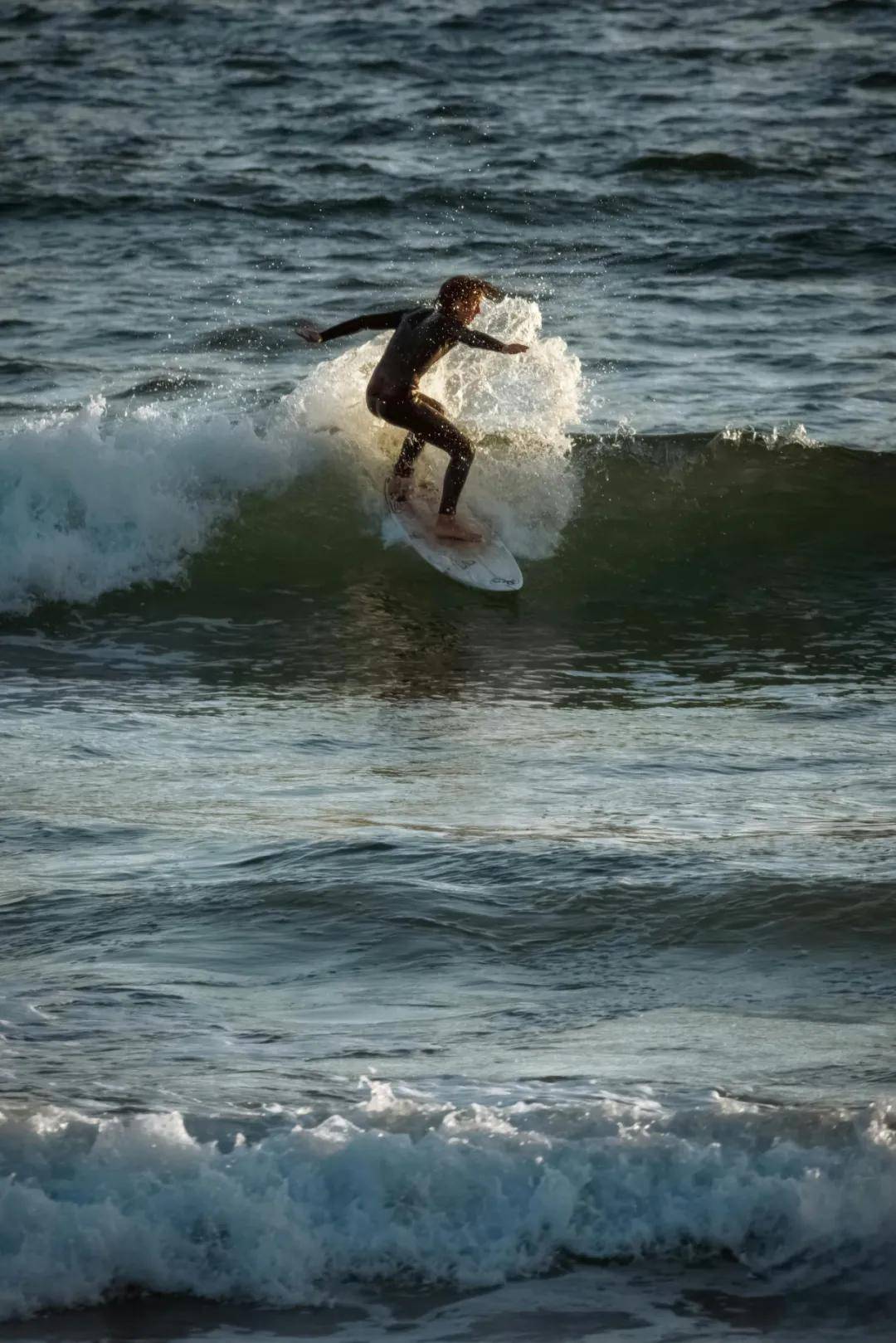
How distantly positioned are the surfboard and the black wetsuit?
42 cm

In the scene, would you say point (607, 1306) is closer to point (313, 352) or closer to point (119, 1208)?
point (119, 1208)

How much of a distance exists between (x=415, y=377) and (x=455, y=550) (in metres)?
1.25

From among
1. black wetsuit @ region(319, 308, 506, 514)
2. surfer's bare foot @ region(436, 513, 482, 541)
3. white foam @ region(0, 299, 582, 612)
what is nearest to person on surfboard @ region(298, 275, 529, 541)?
black wetsuit @ region(319, 308, 506, 514)

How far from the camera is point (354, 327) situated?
11.3 meters

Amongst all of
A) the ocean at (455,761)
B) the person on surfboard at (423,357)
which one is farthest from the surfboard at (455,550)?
the person on surfboard at (423,357)

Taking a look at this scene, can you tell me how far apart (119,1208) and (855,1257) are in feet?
5.50

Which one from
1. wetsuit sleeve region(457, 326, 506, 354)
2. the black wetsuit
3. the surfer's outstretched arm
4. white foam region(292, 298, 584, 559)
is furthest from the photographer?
white foam region(292, 298, 584, 559)

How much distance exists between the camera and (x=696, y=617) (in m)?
11.6

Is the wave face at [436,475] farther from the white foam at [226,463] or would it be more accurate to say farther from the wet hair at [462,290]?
the wet hair at [462,290]

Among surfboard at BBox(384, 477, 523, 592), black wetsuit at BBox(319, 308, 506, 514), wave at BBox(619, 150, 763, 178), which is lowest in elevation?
surfboard at BBox(384, 477, 523, 592)

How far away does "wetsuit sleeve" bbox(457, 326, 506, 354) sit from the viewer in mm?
10758

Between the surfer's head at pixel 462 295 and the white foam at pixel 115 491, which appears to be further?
the white foam at pixel 115 491

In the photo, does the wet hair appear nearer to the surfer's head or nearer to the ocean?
the surfer's head

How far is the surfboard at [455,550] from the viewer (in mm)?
11820
